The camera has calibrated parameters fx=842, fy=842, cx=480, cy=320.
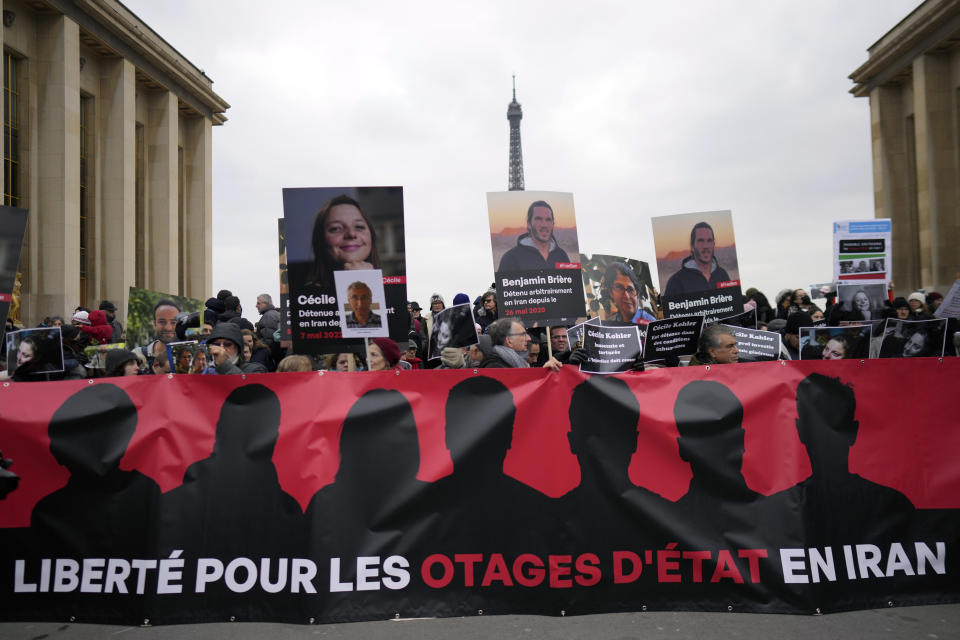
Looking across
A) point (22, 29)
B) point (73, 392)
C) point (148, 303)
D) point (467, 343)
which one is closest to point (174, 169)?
point (22, 29)

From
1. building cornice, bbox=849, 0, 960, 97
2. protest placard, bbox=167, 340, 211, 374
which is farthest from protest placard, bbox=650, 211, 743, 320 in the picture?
building cornice, bbox=849, 0, 960, 97

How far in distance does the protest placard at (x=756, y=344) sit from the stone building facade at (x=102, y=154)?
24759mm

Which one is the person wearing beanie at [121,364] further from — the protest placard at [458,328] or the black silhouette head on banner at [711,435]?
the black silhouette head on banner at [711,435]

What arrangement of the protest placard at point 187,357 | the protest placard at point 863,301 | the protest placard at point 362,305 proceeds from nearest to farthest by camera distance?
the protest placard at point 362,305 < the protest placard at point 187,357 < the protest placard at point 863,301

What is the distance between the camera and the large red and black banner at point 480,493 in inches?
188

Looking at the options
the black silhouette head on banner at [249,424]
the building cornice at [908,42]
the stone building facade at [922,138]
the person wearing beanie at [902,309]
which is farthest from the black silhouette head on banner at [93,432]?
the building cornice at [908,42]

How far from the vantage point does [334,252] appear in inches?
271

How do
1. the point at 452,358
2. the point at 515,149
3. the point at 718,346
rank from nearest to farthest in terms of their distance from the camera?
the point at 718,346
the point at 452,358
the point at 515,149

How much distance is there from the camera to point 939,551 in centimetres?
496

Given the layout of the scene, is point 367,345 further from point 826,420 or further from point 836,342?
point 836,342

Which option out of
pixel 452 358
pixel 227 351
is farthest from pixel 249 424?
pixel 452 358

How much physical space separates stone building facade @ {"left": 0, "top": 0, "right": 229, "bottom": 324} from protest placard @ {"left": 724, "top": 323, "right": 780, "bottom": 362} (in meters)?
24.8

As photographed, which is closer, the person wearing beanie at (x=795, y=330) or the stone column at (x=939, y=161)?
the person wearing beanie at (x=795, y=330)

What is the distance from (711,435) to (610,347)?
3.28m
